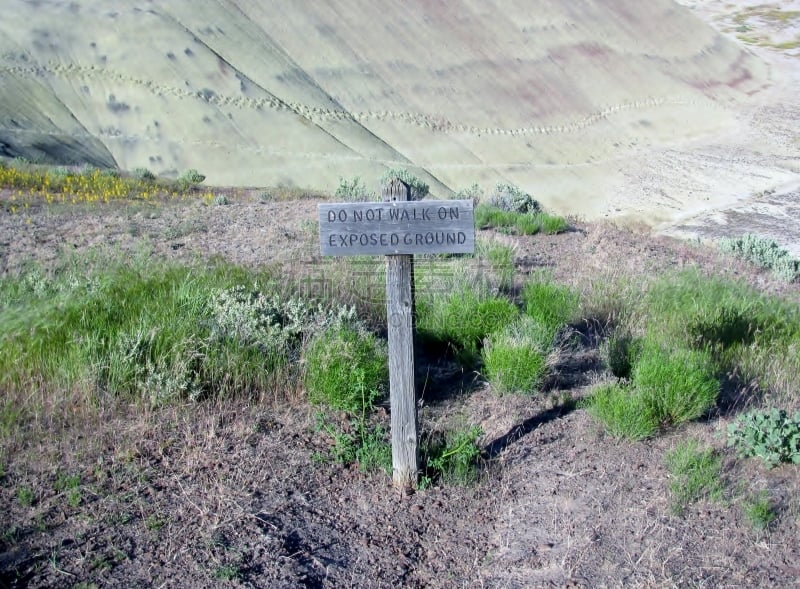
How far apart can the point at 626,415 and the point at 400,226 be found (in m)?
1.87

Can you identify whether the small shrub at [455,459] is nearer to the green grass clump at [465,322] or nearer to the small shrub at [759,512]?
the green grass clump at [465,322]

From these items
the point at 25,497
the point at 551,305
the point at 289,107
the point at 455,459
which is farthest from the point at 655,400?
the point at 289,107

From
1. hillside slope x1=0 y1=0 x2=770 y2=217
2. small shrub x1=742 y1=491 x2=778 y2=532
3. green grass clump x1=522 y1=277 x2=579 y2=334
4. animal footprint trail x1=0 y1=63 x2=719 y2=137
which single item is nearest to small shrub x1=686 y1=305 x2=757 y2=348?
green grass clump x1=522 y1=277 x2=579 y2=334

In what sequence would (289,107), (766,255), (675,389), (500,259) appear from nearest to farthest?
(675,389) → (500,259) → (766,255) → (289,107)

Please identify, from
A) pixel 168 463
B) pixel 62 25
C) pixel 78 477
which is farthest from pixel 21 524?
pixel 62 25

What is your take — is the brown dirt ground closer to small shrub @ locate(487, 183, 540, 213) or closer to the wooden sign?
the wooden sign

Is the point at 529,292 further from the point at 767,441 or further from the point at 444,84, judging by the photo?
the point at 444,84

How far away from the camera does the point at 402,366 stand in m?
4.56

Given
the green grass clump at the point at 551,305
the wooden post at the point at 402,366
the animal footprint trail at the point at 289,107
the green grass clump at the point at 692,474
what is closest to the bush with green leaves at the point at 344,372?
the wooden post at the point at 402,366

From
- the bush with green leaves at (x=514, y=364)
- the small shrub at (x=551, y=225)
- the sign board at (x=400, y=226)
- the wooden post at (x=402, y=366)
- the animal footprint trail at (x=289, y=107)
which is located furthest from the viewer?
the animal footprint trail at (x=289, y=107)

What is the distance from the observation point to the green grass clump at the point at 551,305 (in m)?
6.42

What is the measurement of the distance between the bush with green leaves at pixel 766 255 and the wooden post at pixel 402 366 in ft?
23.2

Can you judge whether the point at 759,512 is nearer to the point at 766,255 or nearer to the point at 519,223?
the point at 519,223

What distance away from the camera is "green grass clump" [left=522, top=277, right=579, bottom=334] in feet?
21.1
